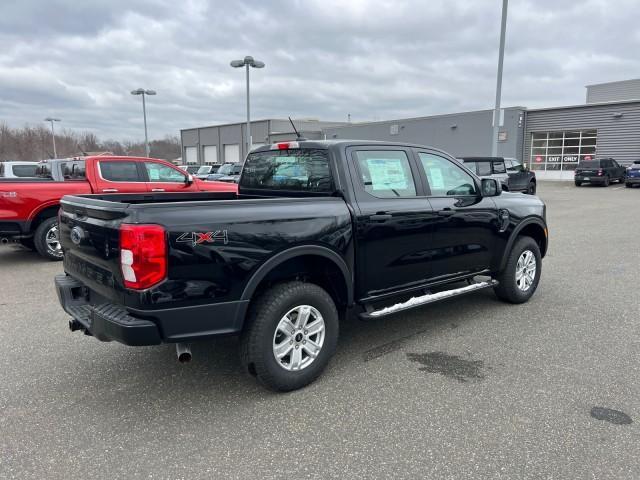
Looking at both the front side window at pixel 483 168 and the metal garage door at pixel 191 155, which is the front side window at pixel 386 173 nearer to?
the front side window at pixel 483 168

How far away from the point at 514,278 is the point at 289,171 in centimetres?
281

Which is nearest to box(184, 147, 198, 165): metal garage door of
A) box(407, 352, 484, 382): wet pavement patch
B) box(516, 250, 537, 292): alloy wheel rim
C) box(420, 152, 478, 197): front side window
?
box(516, 250, 537, 292): alloy wheel rim

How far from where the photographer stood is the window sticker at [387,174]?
13.7 feet

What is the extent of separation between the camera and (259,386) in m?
3.64

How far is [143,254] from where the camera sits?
2854 mm

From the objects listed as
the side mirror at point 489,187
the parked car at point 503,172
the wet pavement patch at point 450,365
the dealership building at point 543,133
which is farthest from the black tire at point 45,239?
the dealership building at point 543,133

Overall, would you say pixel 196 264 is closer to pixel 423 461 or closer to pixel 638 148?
pixel 423 461

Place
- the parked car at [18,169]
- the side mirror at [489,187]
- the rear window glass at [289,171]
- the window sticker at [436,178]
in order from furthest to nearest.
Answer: the parked car at [18,169] < the side mirror at [489,187] < the window sticker at [436,178] < the rear window glass at [289,171]

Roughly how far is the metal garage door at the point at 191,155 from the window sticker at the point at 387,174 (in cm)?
6875

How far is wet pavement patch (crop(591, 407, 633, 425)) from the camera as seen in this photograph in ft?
10.1

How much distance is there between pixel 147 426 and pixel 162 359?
3.49 ft

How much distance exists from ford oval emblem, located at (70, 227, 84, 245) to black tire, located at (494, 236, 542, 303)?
13.6 feet

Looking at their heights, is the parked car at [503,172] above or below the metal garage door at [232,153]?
below

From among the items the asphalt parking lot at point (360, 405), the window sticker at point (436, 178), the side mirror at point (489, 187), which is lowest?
the asphalt parking lot at point (360, 405)
